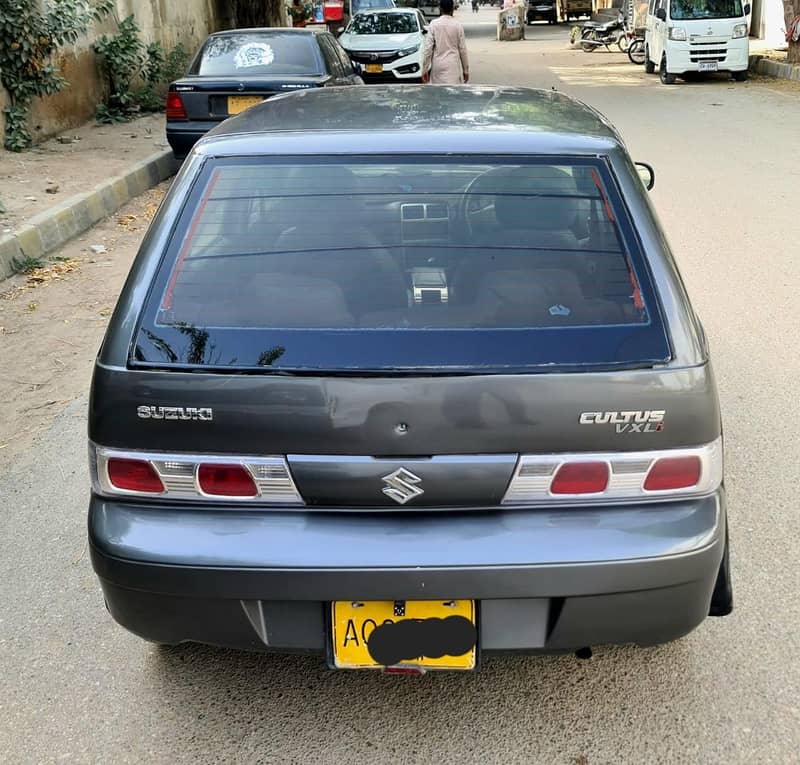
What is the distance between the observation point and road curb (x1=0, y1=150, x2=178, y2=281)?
7.39 meters

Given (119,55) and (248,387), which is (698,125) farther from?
(248,387)

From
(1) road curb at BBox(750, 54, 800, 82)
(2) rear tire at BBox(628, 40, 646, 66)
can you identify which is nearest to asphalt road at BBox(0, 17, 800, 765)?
(1) road curb at BBox(750, 54, 800, 82)

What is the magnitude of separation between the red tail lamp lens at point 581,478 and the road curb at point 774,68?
63.7ft

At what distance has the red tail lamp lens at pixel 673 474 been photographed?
2350 mm

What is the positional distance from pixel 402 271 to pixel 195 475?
77 cm

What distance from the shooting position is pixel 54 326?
243 inches

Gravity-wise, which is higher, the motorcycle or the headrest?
the headrest

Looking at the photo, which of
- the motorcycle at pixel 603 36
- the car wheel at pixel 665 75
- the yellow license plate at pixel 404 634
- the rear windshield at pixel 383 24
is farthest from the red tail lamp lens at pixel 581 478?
the motorcycle at pixel 603 36

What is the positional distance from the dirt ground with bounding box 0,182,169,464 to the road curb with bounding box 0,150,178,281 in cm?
12

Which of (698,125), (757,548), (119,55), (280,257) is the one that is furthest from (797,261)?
(119,55)

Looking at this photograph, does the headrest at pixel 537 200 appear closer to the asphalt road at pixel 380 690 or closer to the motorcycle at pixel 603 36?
the asphalt road at pixel 380 690

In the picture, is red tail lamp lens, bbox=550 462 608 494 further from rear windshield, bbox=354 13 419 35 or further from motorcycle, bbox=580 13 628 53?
motorcycle, bbox=580 13 628 53

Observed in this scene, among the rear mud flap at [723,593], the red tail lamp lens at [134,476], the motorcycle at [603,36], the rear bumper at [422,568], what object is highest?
the red tail lamp lens at [134,476]

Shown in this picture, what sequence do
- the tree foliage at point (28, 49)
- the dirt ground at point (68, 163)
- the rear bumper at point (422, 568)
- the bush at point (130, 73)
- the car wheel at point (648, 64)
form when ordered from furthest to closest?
the car wheel at point (648, 64)
the bush at point (130, 73)
the tree foliage at point (28, 49)
the dirt ground at point (68, 163)
the rear bumper at point (422, 568)
